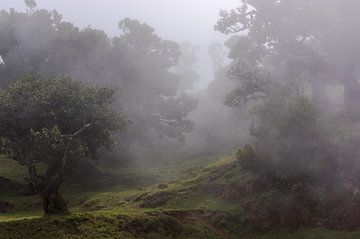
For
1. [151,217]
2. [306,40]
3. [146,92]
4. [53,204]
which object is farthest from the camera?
[146,92]

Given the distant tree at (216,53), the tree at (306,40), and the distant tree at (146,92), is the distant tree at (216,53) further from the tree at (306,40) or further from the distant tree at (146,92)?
the tree at (306,40)

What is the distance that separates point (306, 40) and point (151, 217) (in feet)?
86.9

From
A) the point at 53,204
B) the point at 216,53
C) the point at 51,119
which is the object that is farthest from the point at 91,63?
the point at 216,53

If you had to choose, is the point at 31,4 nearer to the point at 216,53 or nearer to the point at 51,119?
the point at 51,119

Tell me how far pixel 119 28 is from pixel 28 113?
40231 millimetres

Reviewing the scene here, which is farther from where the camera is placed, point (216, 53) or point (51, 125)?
point (216, 53)

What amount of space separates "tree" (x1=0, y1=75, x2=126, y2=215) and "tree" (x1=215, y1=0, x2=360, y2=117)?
21026 millimetres

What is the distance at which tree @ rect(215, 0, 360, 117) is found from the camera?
37531 millimetres

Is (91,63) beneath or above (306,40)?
above

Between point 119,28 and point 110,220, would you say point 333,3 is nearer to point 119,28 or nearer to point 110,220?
point 110,220

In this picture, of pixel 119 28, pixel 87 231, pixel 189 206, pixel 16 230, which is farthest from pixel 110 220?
pixel 119 28

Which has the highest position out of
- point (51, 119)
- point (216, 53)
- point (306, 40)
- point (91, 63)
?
point (216, 53)

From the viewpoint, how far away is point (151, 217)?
24594 millimetres

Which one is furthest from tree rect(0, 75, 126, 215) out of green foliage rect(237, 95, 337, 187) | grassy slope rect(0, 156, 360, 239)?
green foliage rect(237, 95, 337, 187)
